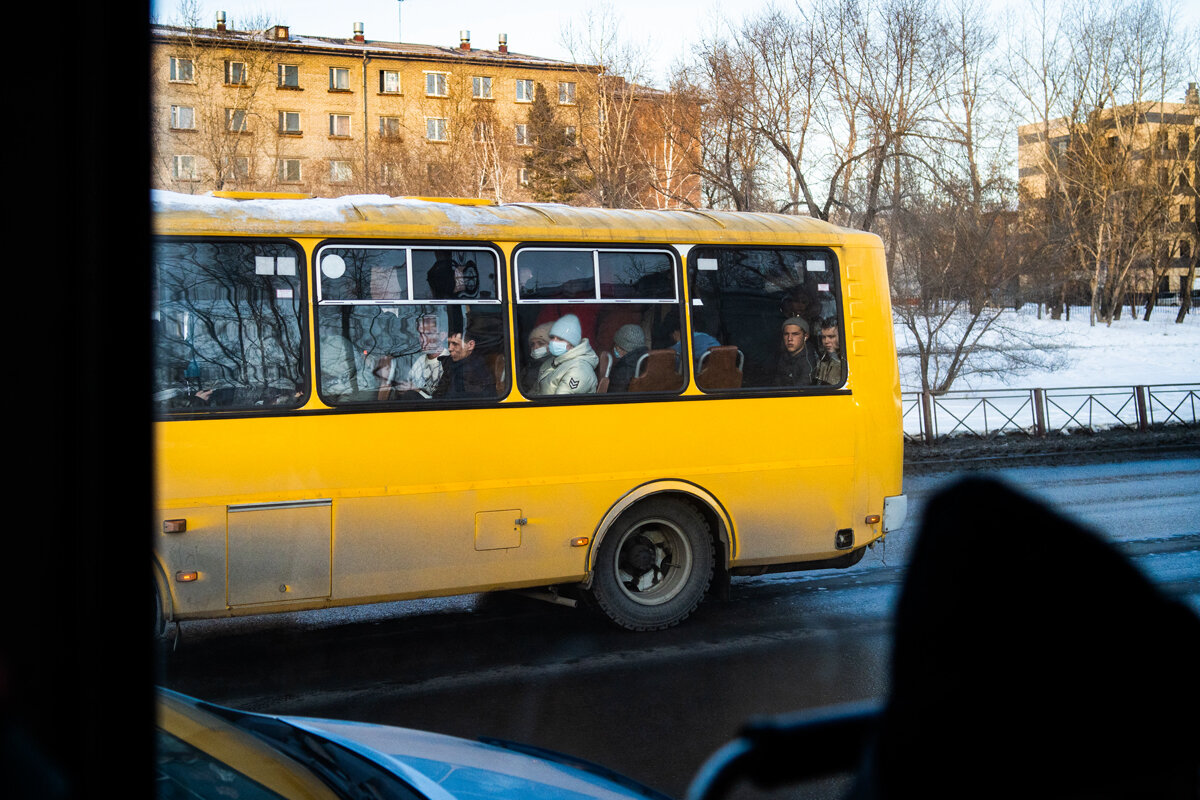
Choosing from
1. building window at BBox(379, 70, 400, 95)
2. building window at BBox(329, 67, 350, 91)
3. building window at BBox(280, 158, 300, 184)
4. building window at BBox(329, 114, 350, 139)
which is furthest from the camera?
building window at BBox(379, 70, 400, 95)

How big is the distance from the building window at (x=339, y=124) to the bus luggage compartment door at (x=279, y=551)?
44.9 m

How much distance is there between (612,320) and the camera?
7027 millimetres

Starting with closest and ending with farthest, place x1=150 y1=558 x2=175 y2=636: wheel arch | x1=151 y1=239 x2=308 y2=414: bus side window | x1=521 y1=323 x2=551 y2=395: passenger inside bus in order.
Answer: x1=150 y1=558 x2=175 y2=636: wheel arch
x1=151 y1=239 x2=308 y2=414: bus side window
x1=521 y1=323 x2=551 y2=395: passenger inside bus

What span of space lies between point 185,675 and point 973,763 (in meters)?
6.10

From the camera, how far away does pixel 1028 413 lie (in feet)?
65.6

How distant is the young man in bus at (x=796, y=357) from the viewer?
7457 millimetres

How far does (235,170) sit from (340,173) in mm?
11705

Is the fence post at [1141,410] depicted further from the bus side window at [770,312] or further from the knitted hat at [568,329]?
the knitted hat at [568,329]

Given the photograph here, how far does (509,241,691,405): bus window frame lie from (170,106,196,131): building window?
24.2 m

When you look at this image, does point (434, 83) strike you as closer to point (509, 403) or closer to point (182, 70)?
point (182, 70)

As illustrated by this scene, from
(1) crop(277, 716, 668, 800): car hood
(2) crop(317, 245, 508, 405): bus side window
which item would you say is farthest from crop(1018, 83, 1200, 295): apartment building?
(1) crop(277, 716, 668, 800): car hood

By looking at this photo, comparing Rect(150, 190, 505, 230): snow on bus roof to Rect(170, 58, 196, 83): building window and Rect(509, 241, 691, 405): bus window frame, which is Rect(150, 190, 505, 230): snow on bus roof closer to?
Rect(509, 241, 691, 405): bus window frame

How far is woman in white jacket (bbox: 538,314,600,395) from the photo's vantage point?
268 inches

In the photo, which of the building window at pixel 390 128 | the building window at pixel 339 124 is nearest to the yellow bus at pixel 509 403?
the building window at pixel 390 128
